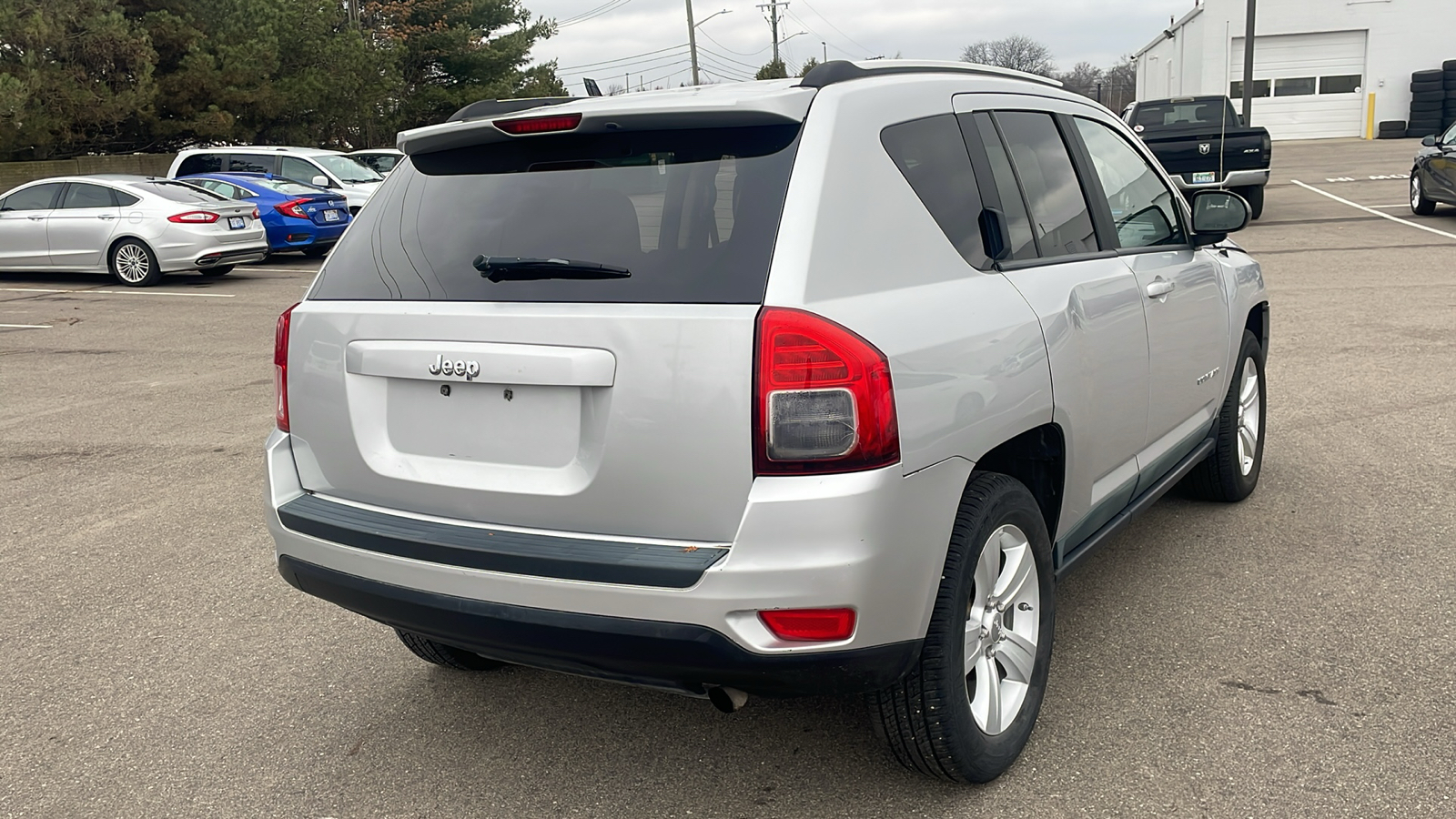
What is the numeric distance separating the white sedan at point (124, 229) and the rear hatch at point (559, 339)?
1446 centimetres

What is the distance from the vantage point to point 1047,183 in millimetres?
3699

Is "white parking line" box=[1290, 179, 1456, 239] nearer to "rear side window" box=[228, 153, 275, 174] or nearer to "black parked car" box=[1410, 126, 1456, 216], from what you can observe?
"black parked car" box=[1410, 126, 1456, 216]

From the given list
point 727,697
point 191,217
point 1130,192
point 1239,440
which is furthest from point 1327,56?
point 727,697

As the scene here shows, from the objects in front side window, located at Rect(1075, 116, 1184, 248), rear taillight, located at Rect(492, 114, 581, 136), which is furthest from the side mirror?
rear taillight, located at Rect(492, 114, 581, 136)

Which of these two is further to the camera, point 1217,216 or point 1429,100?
point 1429,100

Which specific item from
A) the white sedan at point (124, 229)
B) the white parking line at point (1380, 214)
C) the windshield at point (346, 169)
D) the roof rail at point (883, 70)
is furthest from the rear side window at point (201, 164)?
the roof rail at point (883, 70)

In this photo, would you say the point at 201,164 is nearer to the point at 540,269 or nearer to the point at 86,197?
the point at 86,197

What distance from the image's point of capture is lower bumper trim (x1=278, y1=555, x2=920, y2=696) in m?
2.56

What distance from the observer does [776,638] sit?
8.39 feet

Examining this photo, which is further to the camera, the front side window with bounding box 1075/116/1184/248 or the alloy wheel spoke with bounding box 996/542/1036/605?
the front side window with bounding box 1075/116/1184/248

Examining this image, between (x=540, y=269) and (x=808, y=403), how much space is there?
74 cm

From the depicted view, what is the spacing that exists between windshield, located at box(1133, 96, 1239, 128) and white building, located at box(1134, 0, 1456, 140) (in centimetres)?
2832

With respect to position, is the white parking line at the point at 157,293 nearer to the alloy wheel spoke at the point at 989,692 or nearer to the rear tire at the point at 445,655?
the rear tire at the point at 445,655

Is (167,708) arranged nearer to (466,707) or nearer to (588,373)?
(466,707)
